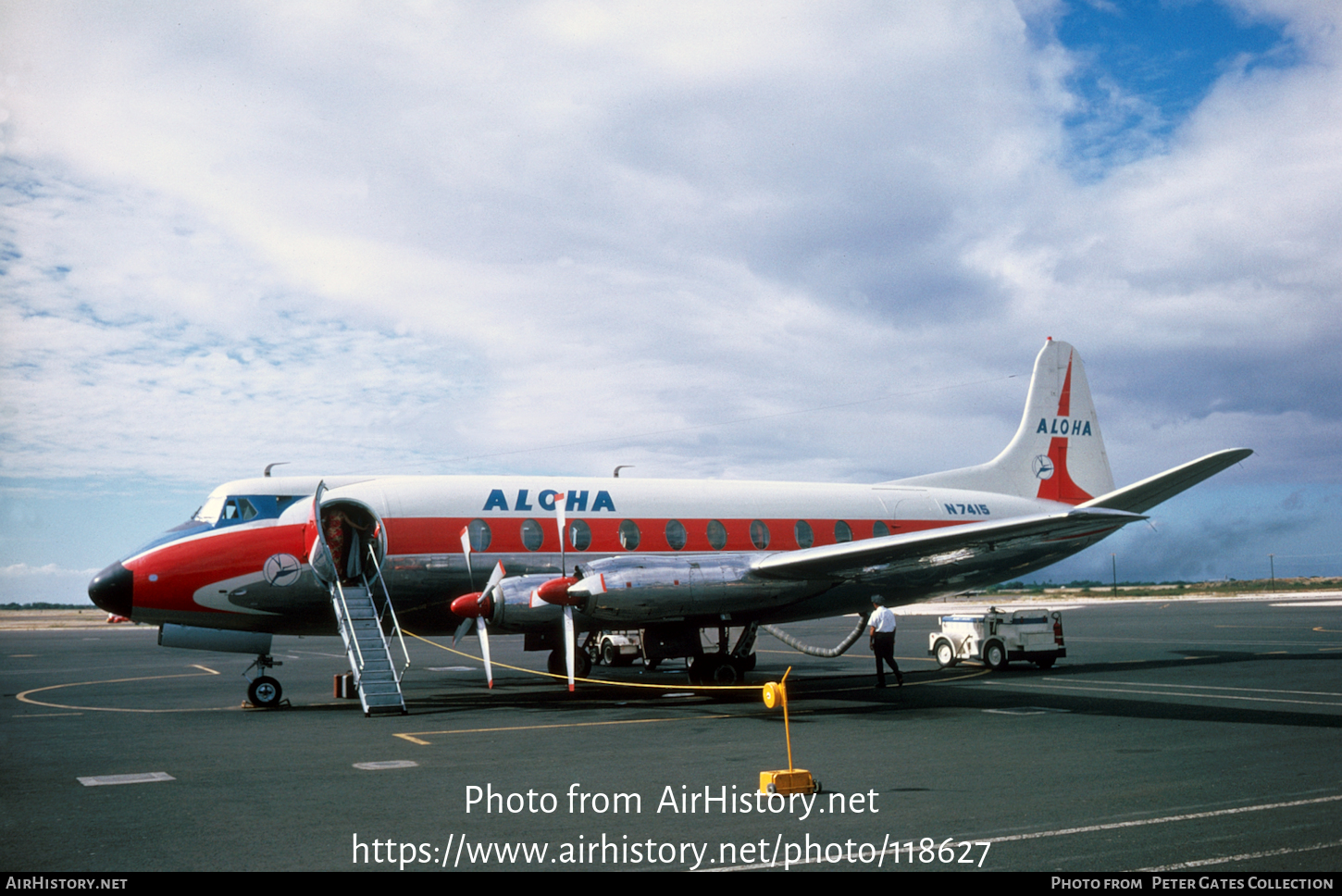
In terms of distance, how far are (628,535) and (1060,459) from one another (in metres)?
13.1

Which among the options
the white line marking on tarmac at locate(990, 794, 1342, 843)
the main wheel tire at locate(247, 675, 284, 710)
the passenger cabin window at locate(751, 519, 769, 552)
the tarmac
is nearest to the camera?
the tarmac

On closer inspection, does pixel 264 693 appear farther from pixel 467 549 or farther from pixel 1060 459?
pixel 1060 459

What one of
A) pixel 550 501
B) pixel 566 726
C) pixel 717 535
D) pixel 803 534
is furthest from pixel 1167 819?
pixel 803 534

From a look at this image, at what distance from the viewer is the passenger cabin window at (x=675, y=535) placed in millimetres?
19906

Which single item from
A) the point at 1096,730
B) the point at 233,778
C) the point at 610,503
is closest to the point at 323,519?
the point at 610,503

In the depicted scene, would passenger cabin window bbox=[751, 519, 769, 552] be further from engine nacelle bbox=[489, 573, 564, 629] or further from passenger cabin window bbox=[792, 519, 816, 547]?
engine nacelle bbox=[489, 573, 564, 629]

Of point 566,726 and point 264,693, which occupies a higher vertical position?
point 264,693

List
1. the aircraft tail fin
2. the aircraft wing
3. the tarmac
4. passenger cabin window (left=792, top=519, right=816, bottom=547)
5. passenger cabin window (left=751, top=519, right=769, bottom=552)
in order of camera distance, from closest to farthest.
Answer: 1. the tarmac
2. the aircraft wing
3. passenger cabin window (left=751, top=519, right=769, bottom=552)
4. passenger cabin window (left=792, top=519, right=816, bottom=547)
5. the aircraft tail fin

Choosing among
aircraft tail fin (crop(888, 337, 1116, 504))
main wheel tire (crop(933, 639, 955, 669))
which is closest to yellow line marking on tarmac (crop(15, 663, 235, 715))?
main wheel tire (crop(933, 639, 955, 669))

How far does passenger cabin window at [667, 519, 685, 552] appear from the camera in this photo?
19.9 metres

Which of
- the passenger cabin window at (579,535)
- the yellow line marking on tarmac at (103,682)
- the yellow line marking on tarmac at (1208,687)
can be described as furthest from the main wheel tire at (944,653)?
the yellow line marking on tarmac at (103,682)

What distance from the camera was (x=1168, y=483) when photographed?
57.7 feet

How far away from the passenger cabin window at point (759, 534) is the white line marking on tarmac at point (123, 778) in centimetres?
1262
